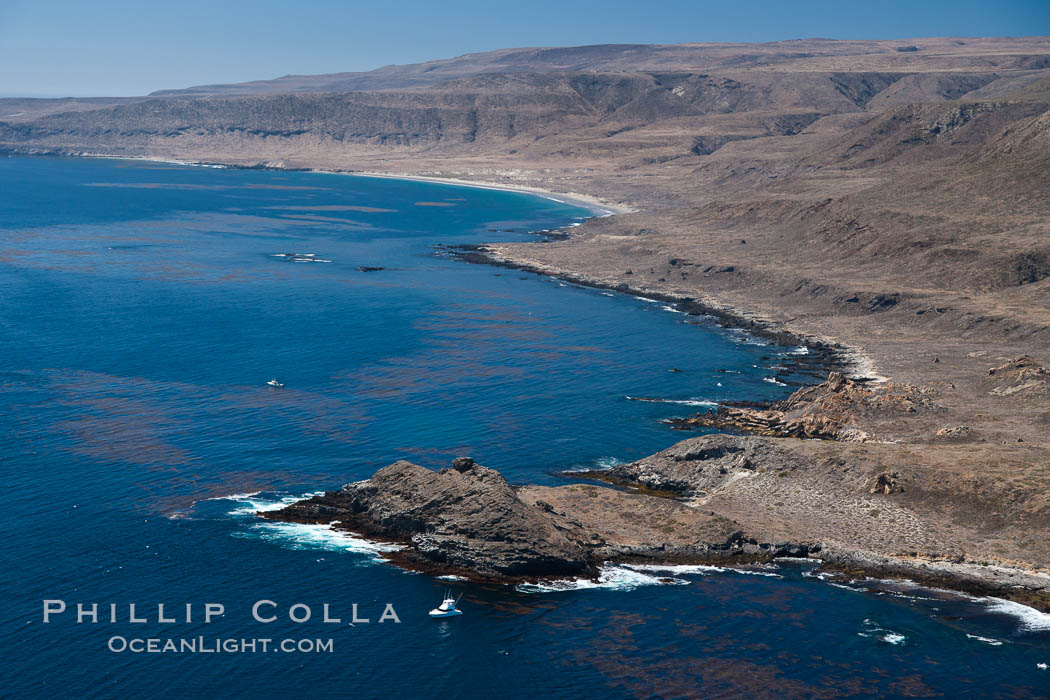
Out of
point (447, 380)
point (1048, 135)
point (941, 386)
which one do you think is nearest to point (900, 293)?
point (941, 386)

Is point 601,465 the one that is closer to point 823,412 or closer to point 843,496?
point 843,496

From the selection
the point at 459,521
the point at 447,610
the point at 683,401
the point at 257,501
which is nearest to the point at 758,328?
the point at 683,401

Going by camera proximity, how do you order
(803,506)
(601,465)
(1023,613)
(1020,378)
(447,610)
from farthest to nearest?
(1020,378), (601,465), (803,506), (1023,613), (447,610)

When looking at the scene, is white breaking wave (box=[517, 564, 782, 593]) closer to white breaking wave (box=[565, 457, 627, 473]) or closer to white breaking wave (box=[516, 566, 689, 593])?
white breaking wave (box=[516, 566, 689, 593])

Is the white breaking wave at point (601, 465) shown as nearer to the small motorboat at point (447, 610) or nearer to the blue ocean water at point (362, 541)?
the blue ocean water at point (362, 541)

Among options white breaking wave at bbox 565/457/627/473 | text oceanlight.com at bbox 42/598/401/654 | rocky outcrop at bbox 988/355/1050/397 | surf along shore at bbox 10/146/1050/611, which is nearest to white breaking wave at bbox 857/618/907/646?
surf along shore at bbox 10/146/1050/611

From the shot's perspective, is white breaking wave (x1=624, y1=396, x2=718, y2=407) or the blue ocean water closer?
the blue ocean water

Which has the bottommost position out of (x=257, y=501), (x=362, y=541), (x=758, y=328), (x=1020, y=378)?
(x=362, y=541)
